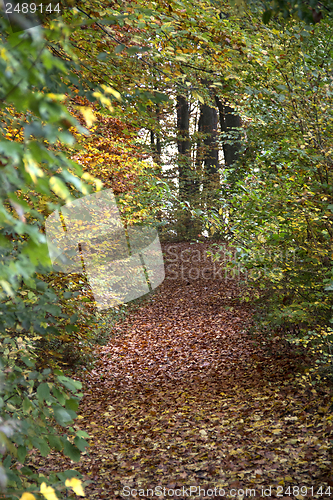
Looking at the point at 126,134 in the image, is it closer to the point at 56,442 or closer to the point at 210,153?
the point at 56,442

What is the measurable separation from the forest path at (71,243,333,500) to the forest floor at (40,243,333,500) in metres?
0.01

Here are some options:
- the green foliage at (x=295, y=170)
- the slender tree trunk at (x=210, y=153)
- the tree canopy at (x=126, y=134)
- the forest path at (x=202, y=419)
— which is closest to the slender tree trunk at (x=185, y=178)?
the slender tree trunk at (x=210, y=153)

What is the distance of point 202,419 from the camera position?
5.20 m

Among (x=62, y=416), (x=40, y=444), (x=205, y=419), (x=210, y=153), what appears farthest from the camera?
(x=210, y=153)

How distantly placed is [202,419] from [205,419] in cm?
4

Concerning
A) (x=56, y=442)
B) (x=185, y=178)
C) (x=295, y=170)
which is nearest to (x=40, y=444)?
(x=56, y=442)

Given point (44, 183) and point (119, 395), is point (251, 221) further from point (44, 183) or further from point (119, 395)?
point (44, 183)

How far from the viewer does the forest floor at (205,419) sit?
3.83 m

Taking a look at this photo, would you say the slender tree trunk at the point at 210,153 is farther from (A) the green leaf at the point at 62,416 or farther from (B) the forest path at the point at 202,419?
(A) the green leaf at the point at 62,416

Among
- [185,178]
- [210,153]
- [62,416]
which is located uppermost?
[62,416]

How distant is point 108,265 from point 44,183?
33.6 ft

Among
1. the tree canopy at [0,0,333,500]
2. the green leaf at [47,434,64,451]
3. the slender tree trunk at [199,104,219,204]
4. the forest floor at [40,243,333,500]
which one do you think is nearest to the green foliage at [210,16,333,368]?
the tree canopy at [0,0,333,500]

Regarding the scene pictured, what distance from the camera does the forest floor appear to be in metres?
3.83

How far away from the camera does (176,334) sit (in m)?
9.29
